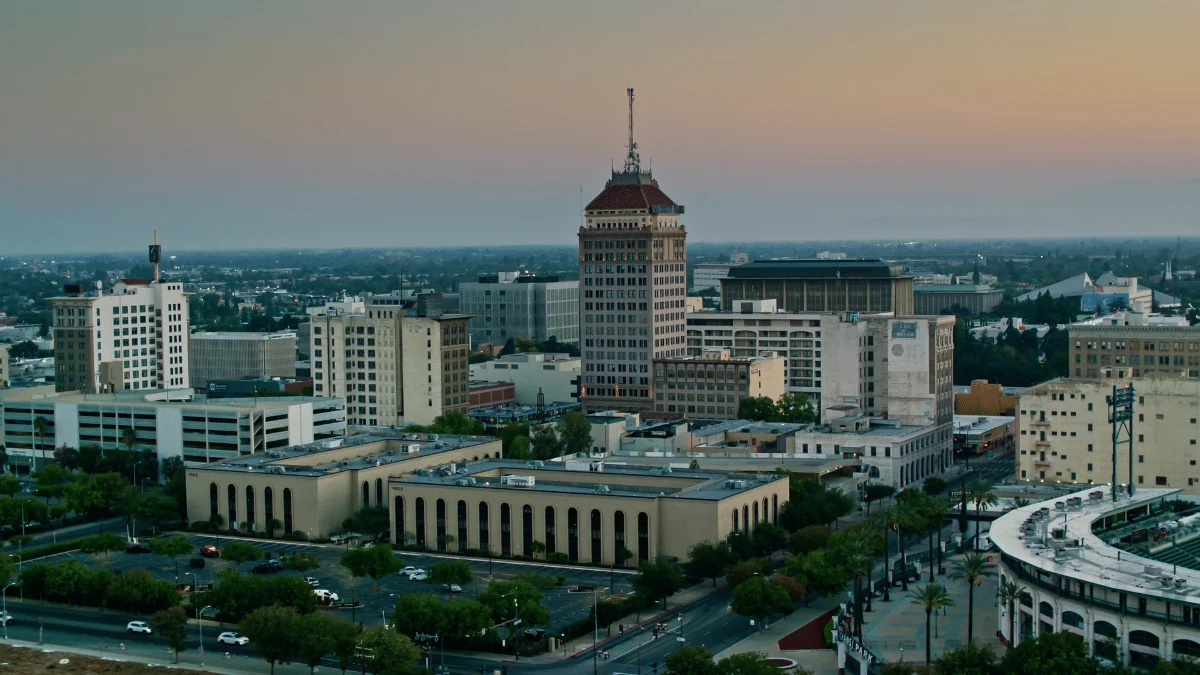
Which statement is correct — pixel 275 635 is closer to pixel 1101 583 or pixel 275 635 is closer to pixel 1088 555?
pixel 1101 583

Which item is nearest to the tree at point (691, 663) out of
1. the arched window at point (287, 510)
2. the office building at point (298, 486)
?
the office building at point (298, 486)

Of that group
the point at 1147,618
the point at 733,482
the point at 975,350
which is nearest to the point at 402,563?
the point at 733,482

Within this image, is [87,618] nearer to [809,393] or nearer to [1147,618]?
[1147,618]

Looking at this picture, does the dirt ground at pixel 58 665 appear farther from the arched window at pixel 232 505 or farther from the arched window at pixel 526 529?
the arched window at pixel 232 505

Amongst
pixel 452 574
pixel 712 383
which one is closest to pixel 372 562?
pixel 452 574

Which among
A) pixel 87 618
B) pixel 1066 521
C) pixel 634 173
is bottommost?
pixel 87 618

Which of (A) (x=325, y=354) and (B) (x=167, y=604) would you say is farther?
(A) (x=325, y=354)

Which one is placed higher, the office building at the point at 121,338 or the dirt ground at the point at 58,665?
the office building at the point at 121,338
